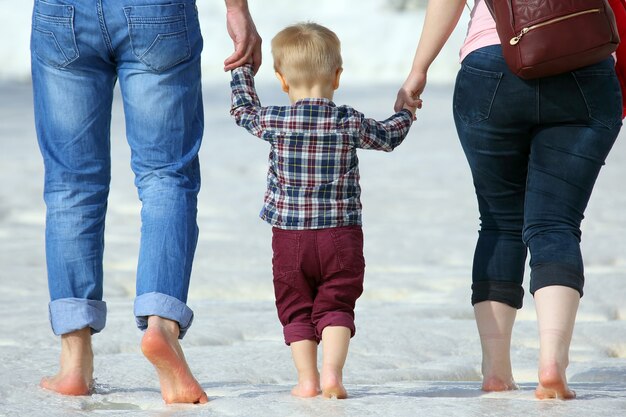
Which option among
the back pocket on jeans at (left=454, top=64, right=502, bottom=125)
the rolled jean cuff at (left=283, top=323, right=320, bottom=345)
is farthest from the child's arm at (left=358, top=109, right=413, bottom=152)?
the rolled jean cuff at (left=283, top=323, right=320, bottom=345)

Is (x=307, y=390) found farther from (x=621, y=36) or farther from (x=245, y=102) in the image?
(x=621, y=36)

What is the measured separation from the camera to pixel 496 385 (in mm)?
2820

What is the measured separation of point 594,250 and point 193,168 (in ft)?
11.1

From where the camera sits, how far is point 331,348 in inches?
106

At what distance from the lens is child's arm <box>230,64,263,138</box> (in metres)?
2.84

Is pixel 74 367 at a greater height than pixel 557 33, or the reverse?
pixel 557 33

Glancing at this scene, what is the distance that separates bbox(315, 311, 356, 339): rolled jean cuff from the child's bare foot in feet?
1.90

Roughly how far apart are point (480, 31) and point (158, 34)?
792mm

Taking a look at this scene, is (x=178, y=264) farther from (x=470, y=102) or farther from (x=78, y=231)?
(x=470, y=102)

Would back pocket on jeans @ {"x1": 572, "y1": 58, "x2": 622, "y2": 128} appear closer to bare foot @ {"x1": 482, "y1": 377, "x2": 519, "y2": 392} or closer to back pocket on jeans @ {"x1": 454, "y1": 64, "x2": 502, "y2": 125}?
back pocket on jeans @ {"x1": 454, "y1": 64, "x2": 502, "y2": 125}

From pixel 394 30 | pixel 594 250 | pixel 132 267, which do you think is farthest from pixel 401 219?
pixel 394 30

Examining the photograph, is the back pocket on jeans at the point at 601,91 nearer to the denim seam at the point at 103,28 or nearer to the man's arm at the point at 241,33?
the man's arm at the point at 241,33

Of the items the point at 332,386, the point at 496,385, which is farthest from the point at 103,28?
the point at 496,385

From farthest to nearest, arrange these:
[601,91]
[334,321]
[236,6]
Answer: [236,6], [334,321], [601,91]
